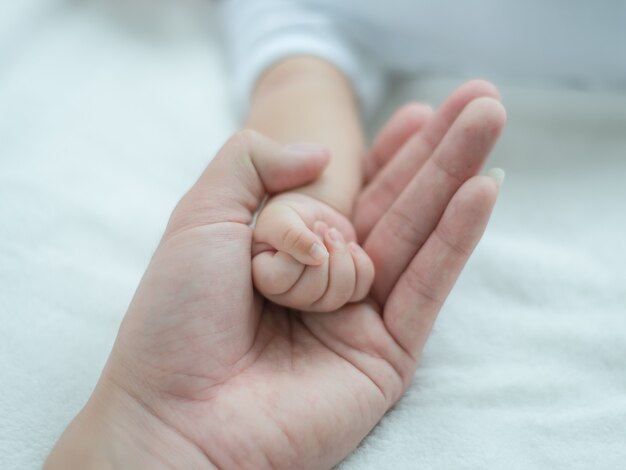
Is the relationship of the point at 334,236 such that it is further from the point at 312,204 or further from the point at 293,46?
the point at 293,46

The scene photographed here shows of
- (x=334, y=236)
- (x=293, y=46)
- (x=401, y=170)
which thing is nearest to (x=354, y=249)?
(x=334, y=236)

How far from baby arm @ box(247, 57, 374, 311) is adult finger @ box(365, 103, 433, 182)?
0.07 feet

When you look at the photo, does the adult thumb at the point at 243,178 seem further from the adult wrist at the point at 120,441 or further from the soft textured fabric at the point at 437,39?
the soft textured fabric at the point at 437,39

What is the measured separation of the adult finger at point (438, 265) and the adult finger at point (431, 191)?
3 cm

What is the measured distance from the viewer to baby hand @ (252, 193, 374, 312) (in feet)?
1.73

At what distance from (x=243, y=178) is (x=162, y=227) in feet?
0.57

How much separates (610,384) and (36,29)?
2.82 feet

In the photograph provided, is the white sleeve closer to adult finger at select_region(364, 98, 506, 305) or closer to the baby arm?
the baby arm

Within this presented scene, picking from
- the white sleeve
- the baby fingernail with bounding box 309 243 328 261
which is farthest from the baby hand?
the white sleeve

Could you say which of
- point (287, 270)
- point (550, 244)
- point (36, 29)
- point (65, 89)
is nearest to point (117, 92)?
point (65, 89)

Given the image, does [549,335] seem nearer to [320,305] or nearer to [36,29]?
[320,305]

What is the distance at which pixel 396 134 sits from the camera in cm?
74

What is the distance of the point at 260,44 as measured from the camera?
2.95ft

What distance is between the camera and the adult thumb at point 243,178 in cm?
57
